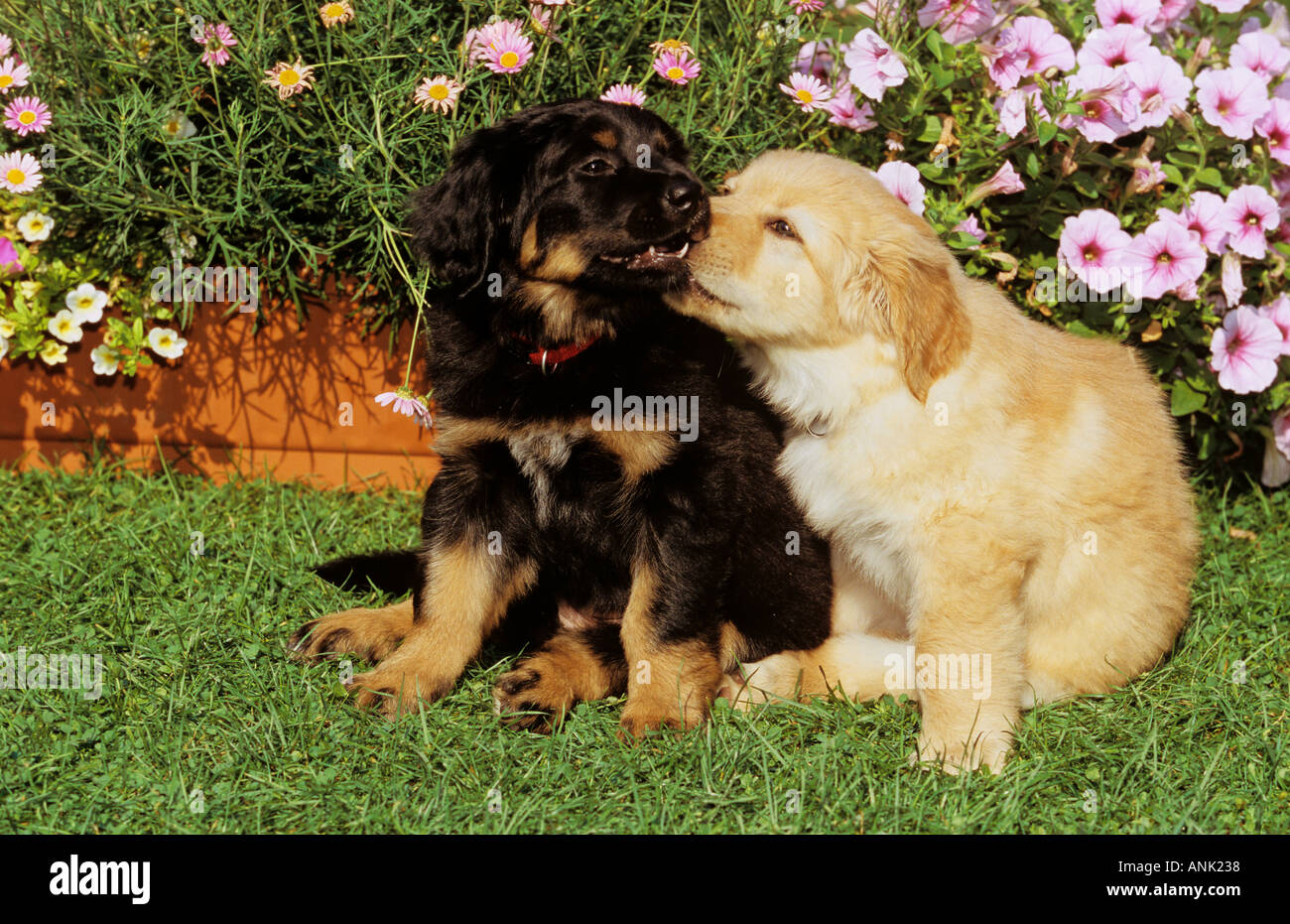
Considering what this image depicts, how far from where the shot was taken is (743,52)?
4.00m

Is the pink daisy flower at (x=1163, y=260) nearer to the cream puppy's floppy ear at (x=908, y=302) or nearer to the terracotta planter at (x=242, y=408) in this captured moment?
the cream puppy's floppy ear at (x=908, y=302)

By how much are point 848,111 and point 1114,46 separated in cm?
85

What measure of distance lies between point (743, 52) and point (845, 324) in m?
1.47

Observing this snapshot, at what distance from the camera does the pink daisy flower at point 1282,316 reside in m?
4.01

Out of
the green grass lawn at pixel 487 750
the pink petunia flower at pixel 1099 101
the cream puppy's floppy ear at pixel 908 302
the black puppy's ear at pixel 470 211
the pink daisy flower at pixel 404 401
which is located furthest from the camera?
the pink petunia flower at pixel 1099 101

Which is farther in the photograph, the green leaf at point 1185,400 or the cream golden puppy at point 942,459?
the green leaf at point 1185,400

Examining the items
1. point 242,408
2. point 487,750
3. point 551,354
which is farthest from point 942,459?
point 242,408

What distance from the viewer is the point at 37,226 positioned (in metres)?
4.26

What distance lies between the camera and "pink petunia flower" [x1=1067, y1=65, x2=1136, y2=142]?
3.72 m

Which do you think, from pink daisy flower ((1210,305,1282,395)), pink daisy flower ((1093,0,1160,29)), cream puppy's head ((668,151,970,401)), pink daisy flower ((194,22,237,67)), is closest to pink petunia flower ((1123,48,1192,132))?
pink daisy flower ((1093,0,1160,29))

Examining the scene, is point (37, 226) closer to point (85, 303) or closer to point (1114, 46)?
point (85, 303)

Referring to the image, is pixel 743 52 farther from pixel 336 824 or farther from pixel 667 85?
pixel 336 824

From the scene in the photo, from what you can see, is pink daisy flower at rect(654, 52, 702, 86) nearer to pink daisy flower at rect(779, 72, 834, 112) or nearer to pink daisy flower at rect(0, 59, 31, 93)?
pink daisy flower at rect(779, 72, 834, 112)

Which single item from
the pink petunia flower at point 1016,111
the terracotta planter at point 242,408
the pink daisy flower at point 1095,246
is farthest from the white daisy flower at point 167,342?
the pink daisy flower at point 1095,246
